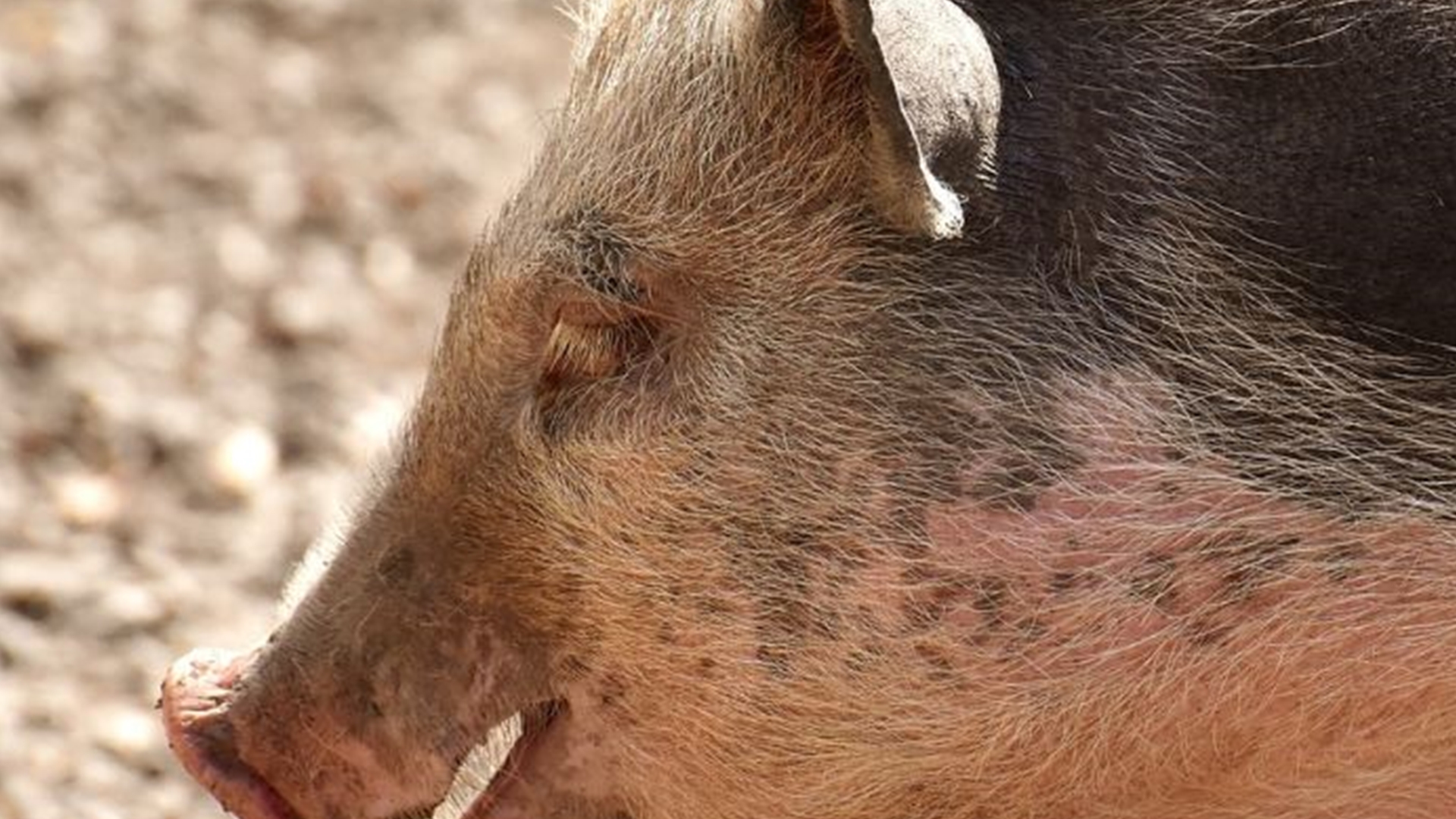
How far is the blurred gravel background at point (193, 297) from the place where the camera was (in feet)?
18.1

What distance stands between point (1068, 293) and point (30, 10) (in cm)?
460

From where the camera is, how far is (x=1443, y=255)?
3430mm

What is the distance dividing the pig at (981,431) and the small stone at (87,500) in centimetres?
216

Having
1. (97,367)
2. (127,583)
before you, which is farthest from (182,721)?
(97,367)

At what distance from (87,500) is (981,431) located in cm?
287

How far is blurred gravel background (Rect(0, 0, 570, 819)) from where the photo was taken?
551cm

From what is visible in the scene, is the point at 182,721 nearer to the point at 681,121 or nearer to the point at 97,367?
the point at 681,121

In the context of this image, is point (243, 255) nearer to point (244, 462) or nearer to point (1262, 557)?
point (244, 462)

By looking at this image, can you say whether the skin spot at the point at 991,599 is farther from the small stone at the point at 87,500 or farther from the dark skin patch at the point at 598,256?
the small stone at the point at 87,500

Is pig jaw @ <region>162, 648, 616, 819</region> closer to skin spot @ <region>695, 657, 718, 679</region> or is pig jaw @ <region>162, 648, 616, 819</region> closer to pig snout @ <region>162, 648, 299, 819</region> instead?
pig snout @ <region>162, 648, 299, 819</region>

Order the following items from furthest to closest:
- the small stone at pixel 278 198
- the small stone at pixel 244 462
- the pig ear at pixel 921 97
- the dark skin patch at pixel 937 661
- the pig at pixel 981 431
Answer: the small stone at pixel 278 198, the small stone at pixel 244 462, the dark skin patch at pixel 937 661, the pig at pixel 981 431, the pig ear at pixel 921 97

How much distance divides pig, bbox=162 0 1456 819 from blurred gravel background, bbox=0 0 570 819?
3.54 feet

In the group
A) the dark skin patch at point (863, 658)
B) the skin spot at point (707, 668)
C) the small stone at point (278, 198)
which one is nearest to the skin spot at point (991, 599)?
the dark skin patch at point (863, 658)

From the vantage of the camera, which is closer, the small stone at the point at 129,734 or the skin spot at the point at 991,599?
the skin spot at the point at 991,599
